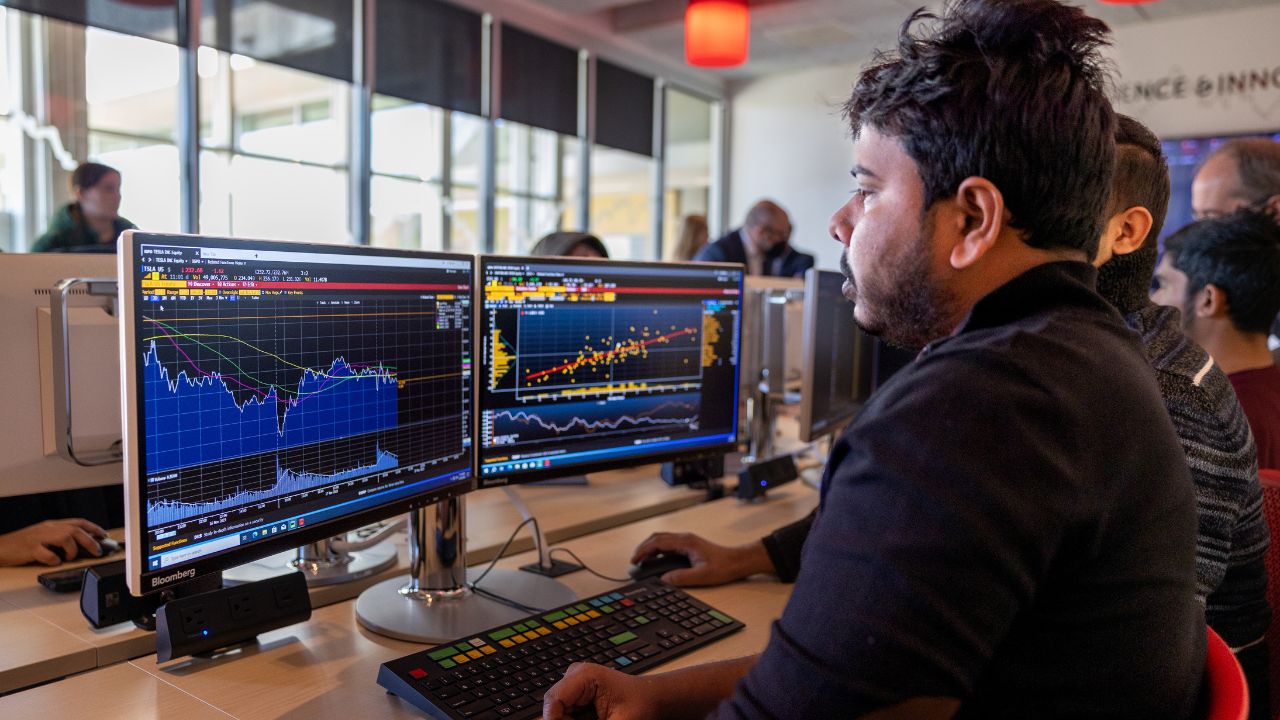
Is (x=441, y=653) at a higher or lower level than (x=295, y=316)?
lower

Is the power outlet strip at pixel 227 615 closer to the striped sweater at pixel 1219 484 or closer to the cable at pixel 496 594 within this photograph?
→ the cable at pixel 496 594

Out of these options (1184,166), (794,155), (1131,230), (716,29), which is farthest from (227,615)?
(794,155)

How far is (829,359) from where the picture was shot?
209 cm

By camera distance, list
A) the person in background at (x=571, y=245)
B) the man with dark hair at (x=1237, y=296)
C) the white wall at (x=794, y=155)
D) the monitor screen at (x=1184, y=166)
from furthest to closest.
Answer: the white wall at (x=794, y=155) → the monitor screen at (x=1184, y=166) → the person in background at (x=571, y=245) → the man with dark hair at (x=1237, y=296)

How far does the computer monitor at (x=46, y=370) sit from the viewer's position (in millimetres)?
1318

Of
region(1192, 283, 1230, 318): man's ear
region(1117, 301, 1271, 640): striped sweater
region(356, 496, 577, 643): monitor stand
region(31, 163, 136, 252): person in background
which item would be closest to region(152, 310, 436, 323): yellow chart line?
region(356, 496, 577, 643): monitor stand

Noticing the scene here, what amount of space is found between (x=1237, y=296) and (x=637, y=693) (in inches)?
66.4

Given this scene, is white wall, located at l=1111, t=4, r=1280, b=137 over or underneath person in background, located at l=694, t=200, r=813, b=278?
over

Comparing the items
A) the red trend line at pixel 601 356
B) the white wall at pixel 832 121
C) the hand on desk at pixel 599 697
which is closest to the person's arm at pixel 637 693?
the hand on desk at pixel 599 697

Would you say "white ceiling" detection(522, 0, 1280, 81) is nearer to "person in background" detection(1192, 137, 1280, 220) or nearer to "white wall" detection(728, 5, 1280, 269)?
"white wall" detection(728, 5, 1280, 269)

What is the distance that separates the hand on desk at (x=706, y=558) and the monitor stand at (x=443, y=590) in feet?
0.58

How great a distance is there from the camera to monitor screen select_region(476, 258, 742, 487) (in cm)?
136

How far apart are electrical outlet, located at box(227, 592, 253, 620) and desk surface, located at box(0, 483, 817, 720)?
0.06 meters

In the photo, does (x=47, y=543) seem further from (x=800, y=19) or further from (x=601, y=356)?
(x=800, y=19)
